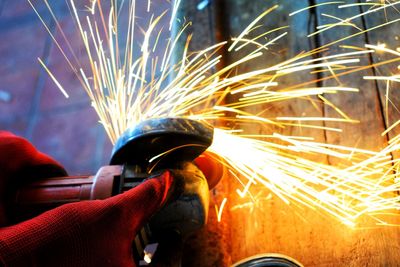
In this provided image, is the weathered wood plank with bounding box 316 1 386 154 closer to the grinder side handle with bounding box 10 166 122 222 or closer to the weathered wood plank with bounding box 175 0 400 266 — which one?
the weathered wood plank with bounding box 175 0 400 266

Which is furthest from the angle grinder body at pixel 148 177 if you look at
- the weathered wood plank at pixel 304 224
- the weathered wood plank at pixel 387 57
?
the weathered wood plank at pixel 387 57

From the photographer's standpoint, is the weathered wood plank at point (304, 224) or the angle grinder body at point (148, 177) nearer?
the angle grinder body at point (148, 177)

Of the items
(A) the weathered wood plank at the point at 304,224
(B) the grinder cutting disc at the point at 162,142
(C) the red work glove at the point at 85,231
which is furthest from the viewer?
(A) the weathered wood plank at the point at 304,224

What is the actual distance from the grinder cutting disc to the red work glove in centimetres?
9

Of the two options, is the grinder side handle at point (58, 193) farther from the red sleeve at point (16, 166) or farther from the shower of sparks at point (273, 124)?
the shower of sparks at point (273, 124)

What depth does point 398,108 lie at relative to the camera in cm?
157

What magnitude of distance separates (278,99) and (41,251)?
3.74ft

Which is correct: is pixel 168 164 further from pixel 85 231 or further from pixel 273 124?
pixel 273 124

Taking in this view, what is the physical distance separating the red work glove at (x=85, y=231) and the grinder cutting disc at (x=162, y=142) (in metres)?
0.09

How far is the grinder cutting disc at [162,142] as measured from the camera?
119 centimetres

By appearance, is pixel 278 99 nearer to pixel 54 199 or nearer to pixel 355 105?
pixel 355 105

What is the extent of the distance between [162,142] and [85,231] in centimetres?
35

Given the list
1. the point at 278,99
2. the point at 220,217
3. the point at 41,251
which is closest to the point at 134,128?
the point at 41,251

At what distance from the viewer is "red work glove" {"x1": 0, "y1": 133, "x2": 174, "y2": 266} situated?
87 cm
